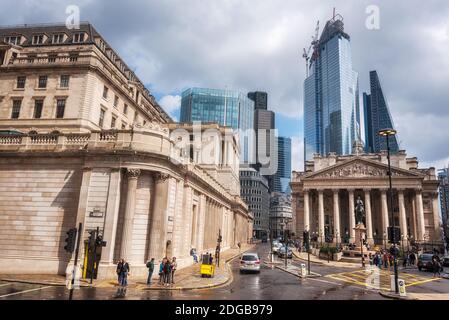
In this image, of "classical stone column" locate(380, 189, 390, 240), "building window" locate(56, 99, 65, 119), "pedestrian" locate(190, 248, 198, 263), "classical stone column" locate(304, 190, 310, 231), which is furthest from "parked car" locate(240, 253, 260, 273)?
"classical stone column" locate(380, 189, 390, 240)

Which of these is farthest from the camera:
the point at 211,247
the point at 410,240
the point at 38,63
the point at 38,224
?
the point at 410,240

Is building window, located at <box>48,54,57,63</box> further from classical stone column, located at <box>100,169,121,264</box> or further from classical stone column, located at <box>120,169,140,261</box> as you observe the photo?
classical stone column, located at <box>120,169,140,261</box>

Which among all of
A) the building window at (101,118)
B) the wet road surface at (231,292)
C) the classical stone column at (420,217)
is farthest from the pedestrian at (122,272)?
the classical stone column at (420,217)

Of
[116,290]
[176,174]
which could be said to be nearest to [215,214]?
[176,174]

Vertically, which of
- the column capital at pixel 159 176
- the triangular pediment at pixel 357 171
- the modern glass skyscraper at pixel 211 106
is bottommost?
the column capital at pixel 159 176

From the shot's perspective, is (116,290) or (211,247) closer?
(116,290)

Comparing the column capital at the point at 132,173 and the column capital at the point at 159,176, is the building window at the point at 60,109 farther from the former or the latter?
the column capital at the point at 159,176

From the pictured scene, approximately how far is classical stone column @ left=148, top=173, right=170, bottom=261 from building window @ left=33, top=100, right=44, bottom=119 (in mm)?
21637

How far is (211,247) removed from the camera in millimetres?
45781

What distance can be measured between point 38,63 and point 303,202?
77.3m

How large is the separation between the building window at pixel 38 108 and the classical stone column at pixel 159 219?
21637mm

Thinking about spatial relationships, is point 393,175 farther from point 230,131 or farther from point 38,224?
point 38,224

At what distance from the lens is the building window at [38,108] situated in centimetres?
3771

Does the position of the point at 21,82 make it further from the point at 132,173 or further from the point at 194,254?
the point at 194,254
